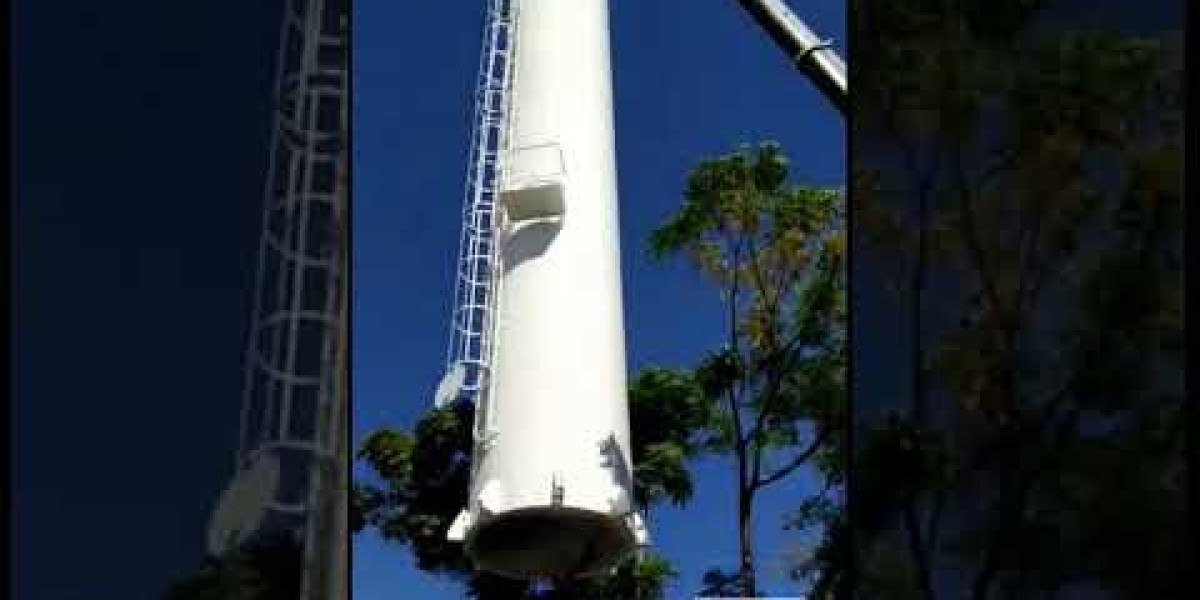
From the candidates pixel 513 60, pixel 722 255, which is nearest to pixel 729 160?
pixel 722 255

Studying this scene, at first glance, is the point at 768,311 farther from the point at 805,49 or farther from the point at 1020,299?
the point at 1020,299

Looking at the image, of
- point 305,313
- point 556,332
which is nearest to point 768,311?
point 556,332

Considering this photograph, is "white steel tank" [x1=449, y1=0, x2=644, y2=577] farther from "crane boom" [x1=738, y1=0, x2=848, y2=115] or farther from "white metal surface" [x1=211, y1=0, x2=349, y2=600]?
"white metal surface" [x1=211, y1=0, x2=349, y2=600]

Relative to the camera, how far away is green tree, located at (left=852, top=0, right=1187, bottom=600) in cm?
462

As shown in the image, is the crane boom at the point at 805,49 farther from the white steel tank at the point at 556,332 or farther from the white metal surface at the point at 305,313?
the white metal surface at the point at 305,313

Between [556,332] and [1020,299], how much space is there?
15106mm

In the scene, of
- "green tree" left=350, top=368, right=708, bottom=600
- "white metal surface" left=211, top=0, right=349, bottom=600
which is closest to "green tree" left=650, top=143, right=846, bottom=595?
"green tree" left=350, top=368, right=708, bottom=600

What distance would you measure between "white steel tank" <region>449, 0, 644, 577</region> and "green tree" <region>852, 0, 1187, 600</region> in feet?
44.6

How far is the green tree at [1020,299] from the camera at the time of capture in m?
4.62

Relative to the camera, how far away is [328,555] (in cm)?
610

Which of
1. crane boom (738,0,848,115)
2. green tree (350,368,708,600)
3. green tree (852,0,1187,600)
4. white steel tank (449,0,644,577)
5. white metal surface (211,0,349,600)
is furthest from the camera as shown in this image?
green tree (350,368,708,600)

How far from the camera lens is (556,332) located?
20156mm

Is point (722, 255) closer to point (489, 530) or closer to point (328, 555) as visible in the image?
point (489, 530)

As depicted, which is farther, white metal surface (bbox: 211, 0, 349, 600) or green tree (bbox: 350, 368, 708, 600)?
green tree (bbox: 350, 368, 708, 600)
